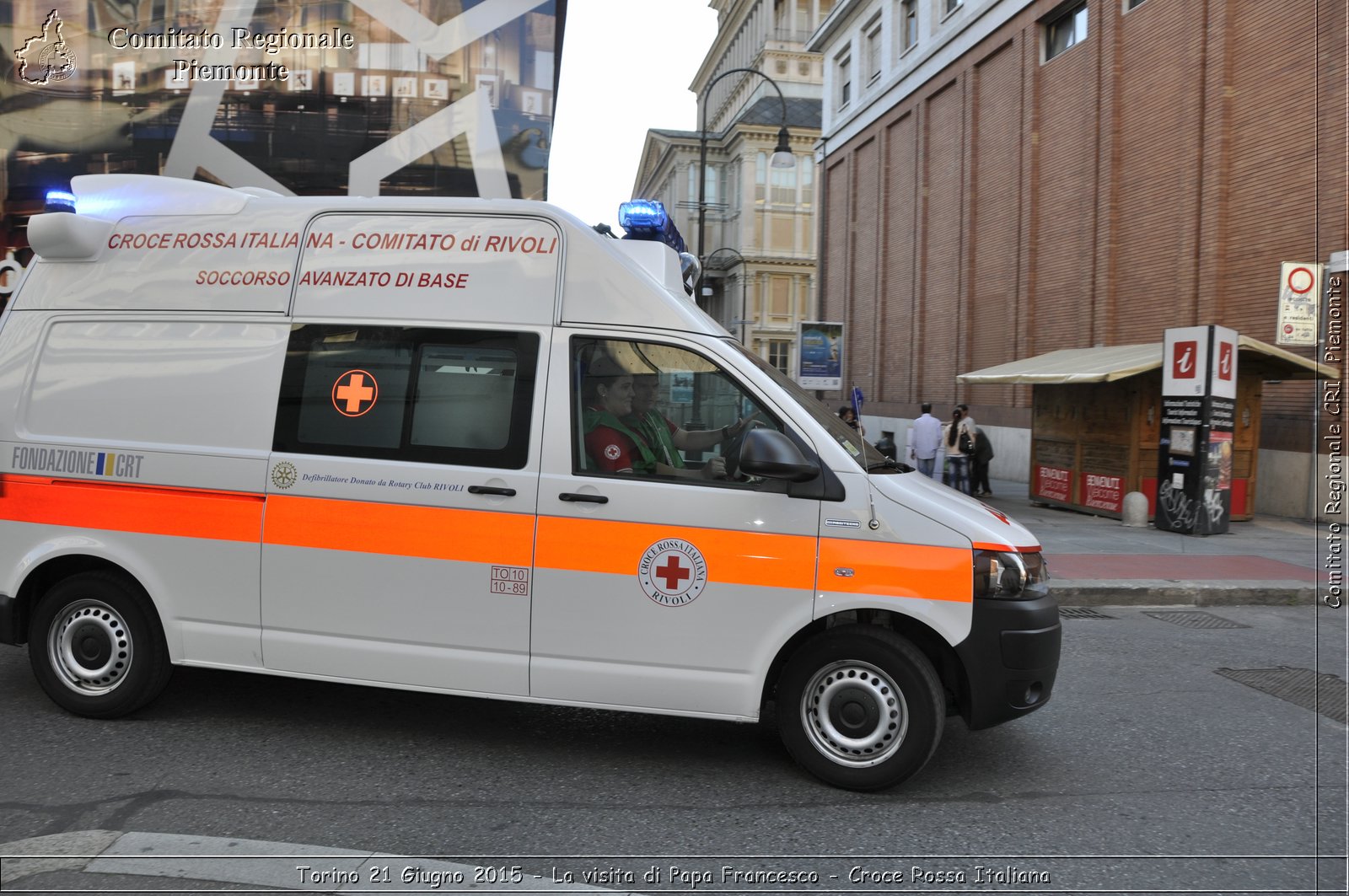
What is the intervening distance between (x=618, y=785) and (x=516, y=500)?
51.4 inches

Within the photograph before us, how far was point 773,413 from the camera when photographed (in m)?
4.50

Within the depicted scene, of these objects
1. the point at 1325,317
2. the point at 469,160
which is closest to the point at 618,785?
the point at 469,160

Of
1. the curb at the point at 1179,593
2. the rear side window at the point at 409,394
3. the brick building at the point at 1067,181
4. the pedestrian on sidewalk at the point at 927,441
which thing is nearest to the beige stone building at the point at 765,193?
the brick building at the point at 1067,181

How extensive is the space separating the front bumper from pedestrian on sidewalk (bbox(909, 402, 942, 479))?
1465 cm

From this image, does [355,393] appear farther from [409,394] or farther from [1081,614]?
[1081,614]

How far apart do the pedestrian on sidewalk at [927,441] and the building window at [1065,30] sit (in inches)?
405

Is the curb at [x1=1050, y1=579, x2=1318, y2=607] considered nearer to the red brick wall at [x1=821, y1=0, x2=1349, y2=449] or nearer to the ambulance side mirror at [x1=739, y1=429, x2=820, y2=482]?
the red brick wall at [x1=821, y1=0, x2=1349, y2=449]

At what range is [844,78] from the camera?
39719mm

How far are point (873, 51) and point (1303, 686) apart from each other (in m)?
33.9

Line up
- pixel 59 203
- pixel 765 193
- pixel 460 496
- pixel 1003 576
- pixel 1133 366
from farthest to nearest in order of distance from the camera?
pixel 765 193, pixel 1133 366, pixel 59 203, pixel 460 496, pixel 1003 576

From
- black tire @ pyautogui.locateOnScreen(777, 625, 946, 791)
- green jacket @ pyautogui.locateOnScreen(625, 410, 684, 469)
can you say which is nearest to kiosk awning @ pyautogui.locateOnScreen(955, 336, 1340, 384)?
black tire @ pyautogui.locateOnScreen(777, 625, 946, 791)

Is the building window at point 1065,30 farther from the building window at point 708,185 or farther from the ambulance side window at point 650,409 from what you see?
the building window at point 708,185

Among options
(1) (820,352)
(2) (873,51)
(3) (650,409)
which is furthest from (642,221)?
(2) (873,51)

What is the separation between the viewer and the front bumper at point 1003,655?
4.28m
